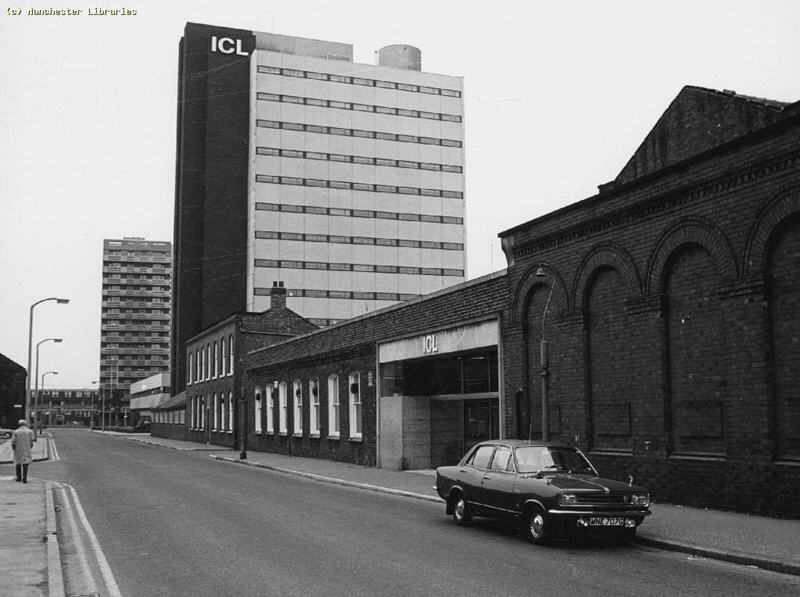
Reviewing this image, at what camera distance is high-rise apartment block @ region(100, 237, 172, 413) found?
16200 cm

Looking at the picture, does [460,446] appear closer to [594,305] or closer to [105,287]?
[594,305]

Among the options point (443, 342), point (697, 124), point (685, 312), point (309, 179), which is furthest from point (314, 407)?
point (309, 179)

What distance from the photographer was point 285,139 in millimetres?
77938

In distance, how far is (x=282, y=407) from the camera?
1521 inches

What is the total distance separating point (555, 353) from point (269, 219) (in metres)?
59.6

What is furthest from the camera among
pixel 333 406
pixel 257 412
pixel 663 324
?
pixel 257 412

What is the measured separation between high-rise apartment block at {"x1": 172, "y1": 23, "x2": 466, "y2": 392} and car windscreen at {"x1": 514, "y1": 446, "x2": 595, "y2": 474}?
6394 cm

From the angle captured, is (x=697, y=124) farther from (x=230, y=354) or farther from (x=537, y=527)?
(x=230, y=354)

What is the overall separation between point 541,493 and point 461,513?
2376 millimetres

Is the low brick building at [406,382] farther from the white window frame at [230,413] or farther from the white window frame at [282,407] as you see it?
the white window frame at [230,413]

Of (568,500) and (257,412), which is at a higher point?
(257,412)

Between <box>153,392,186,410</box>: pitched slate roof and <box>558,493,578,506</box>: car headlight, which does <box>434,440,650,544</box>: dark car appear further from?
<box>153,392,186,410</box>: pitched slate roof

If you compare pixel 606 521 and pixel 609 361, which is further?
pixel 609 361

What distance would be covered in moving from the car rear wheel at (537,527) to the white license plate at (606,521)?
2.01 ft
